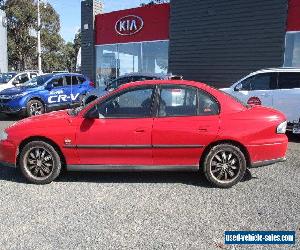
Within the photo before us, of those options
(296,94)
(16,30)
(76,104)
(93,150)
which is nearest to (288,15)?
(296,94)

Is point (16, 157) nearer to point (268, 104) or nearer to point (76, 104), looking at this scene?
point (268, 104)

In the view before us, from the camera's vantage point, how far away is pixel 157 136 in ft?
17.8

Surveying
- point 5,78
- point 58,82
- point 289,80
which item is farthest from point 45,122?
point 5,78

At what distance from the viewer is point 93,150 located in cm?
550

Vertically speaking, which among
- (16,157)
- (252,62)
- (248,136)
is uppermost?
(252,62)

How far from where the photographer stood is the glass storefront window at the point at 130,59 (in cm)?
1773

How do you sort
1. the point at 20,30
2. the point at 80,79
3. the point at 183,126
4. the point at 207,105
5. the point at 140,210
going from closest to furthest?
the point at 140,210
the point at 183,126
the point at 207,105
the point at 80,79
the point at 20,30

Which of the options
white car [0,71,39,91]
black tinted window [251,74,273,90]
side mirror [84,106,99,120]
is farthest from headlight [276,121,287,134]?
white car [0,71,39,91]

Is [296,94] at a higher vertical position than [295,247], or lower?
higher

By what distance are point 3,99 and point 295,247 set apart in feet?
34.7

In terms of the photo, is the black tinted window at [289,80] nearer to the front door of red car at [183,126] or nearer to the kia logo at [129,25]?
the front door of red car at [183,126]

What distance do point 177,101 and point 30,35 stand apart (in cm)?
4524

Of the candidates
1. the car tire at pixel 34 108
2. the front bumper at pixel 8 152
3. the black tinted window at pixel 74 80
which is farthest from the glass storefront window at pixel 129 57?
the front bumper at pixel 8 152

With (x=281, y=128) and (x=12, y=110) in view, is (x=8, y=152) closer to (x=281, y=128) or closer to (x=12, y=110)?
(x=281, y=128)
